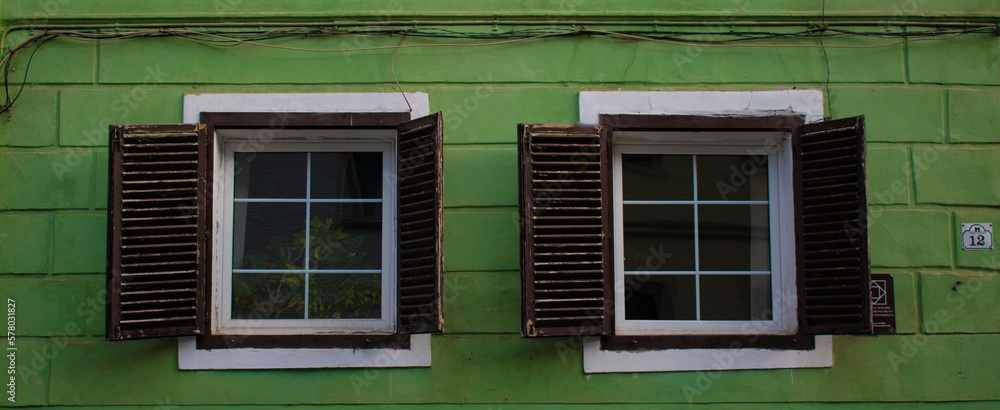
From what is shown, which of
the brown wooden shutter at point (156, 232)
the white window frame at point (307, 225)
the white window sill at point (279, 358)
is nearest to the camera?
the brown wooden shutter at point (156, 232)

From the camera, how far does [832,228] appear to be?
3.51 meters

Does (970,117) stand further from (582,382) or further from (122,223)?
(122,223)

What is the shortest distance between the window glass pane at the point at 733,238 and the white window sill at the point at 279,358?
1.73 metres

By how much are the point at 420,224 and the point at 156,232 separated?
4.32ft

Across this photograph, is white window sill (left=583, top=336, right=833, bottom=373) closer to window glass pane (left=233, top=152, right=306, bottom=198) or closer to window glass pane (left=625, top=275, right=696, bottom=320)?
window glass pane (left=625, top=275, right=696, bottom=320)

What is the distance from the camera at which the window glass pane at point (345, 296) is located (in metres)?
3.75

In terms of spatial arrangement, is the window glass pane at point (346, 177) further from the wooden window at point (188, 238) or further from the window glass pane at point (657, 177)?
the window glass pane at point (657, 177)

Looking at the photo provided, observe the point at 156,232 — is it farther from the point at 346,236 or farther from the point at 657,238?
the point at 657,238

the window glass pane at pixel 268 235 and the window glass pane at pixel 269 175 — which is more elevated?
the window glass pane at pixel 269 175

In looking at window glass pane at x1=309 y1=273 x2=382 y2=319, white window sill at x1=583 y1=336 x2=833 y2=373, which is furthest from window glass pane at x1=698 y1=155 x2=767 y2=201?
window glass pane at x1=309 y1=273 x2=382 y2=319

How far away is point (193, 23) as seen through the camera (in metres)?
3.77

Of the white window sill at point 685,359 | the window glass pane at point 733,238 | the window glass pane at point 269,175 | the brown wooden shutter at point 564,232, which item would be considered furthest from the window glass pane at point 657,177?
the window glass pane at point 269,175

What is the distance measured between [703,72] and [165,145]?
2827 mm

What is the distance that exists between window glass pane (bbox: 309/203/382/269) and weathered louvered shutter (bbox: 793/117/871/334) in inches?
Answer: 88.5
